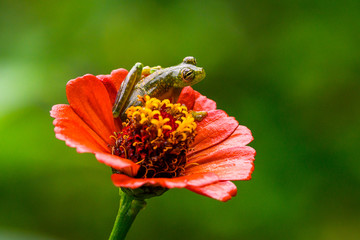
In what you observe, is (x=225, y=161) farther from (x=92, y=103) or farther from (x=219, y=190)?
(x=92, y=103)

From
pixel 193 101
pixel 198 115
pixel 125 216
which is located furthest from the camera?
pixel 193 101

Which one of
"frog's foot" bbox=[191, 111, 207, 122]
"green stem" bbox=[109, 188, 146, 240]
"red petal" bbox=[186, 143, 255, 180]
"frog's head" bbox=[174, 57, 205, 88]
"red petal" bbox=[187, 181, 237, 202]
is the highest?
"frog's head" bbox=[174, 57, 205, 88]

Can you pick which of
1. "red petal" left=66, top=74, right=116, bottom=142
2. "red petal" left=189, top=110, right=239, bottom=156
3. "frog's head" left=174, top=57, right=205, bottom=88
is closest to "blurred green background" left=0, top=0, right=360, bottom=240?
"red petal" left=66, top=74, right=116, bottom=142

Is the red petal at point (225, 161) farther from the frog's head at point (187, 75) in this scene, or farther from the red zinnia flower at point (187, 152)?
the frog's head at point (187, 75)

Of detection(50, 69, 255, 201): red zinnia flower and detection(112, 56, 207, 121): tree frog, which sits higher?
detection(112, 56, 207, 121): tree frog

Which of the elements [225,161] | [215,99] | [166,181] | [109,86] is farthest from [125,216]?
[215,99]

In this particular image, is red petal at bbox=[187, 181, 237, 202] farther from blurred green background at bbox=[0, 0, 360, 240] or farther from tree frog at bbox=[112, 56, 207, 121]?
blurred green background at bbox=[0, 0, 360, 240]
